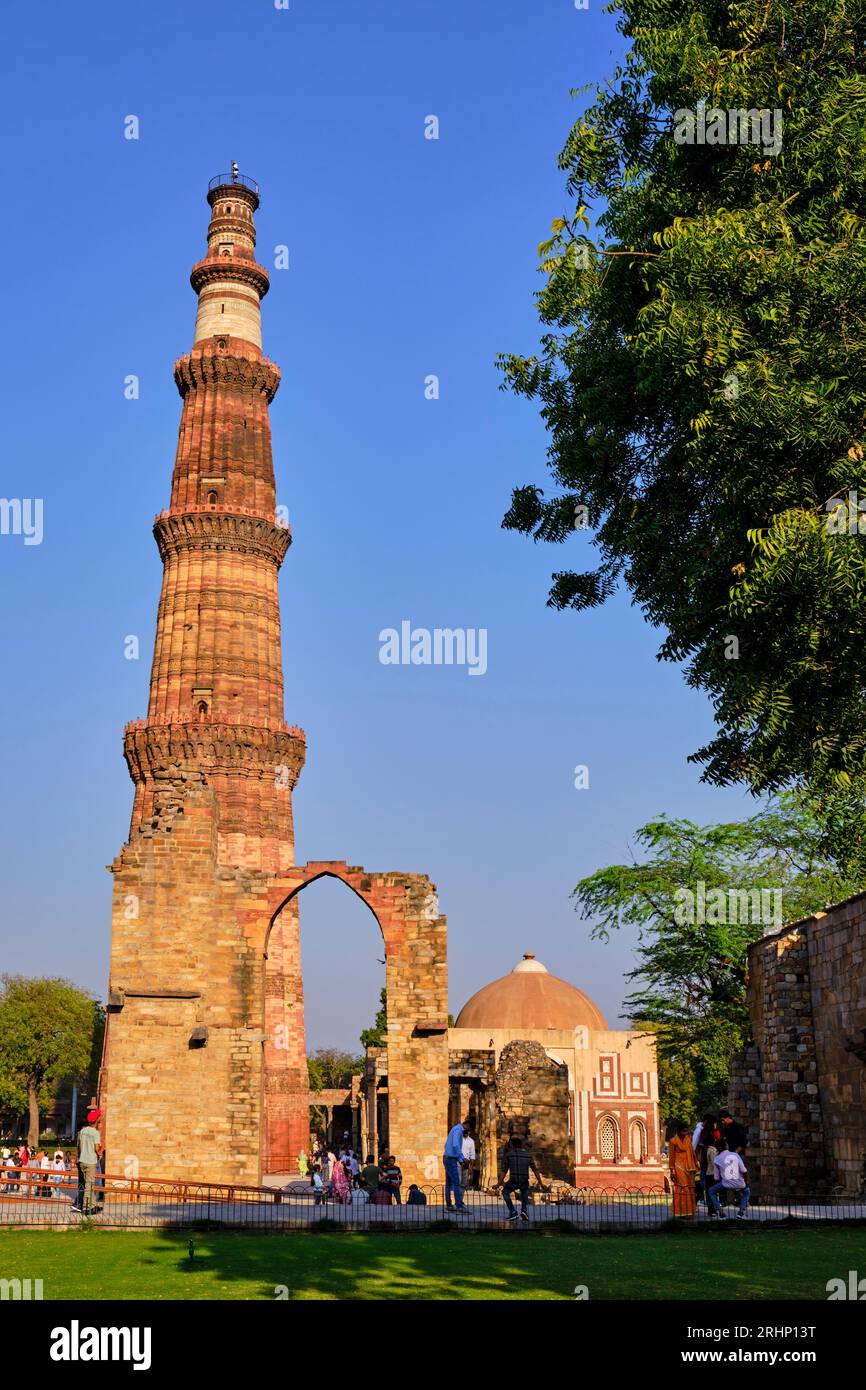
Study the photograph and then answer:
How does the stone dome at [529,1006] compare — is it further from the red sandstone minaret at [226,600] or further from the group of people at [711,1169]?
the group of people at [711,1169]

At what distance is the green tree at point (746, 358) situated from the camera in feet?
31.1

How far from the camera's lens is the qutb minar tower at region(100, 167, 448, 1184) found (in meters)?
23.3

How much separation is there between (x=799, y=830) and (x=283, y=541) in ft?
62.7

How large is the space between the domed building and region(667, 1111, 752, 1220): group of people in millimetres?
13952

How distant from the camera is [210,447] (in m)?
43.3

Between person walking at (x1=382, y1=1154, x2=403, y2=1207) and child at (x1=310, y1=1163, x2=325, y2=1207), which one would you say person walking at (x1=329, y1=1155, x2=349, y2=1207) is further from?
person walking at (x1=382, y1=1154, x2=403, y2=1207)

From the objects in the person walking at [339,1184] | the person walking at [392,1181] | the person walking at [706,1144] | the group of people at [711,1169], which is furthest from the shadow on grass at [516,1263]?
the person walking at [339,1184]

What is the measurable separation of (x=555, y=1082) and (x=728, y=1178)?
16.6 m

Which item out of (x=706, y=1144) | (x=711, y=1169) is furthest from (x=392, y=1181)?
(x=711, y=1169)

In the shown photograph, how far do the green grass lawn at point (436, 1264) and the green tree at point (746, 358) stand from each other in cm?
337

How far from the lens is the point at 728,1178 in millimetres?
14781

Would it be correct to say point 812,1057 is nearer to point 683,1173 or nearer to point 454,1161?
point 683,1173
